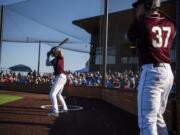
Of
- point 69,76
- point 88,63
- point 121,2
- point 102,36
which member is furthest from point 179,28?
point 69,76

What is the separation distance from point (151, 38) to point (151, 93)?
2.11ft

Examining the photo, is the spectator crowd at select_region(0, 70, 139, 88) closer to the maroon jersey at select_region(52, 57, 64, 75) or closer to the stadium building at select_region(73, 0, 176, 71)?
the stadium building at select_region(73, 0, 176, 71)

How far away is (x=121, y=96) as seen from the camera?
14.1 metres

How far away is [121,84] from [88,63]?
875 centimetres

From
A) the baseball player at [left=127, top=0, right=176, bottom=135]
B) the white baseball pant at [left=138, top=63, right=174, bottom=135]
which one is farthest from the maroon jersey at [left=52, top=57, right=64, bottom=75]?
the white baseball pant at [left=138, top=63, right=174, bottom=135]

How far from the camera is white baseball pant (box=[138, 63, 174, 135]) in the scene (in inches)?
183

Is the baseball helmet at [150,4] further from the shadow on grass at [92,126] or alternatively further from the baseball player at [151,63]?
the shadow on grass at [92,126]

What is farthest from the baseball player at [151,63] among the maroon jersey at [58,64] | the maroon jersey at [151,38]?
the maroon jersey at [58,64]

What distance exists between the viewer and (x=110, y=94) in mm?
16906

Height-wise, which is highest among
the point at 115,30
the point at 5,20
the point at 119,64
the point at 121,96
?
the point at 5,20

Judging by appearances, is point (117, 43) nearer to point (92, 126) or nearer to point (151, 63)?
point (92, 126)

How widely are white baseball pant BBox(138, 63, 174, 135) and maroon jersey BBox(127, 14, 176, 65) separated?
0.10m

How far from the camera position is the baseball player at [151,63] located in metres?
4.68

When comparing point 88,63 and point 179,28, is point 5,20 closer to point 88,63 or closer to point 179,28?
point 88,63
